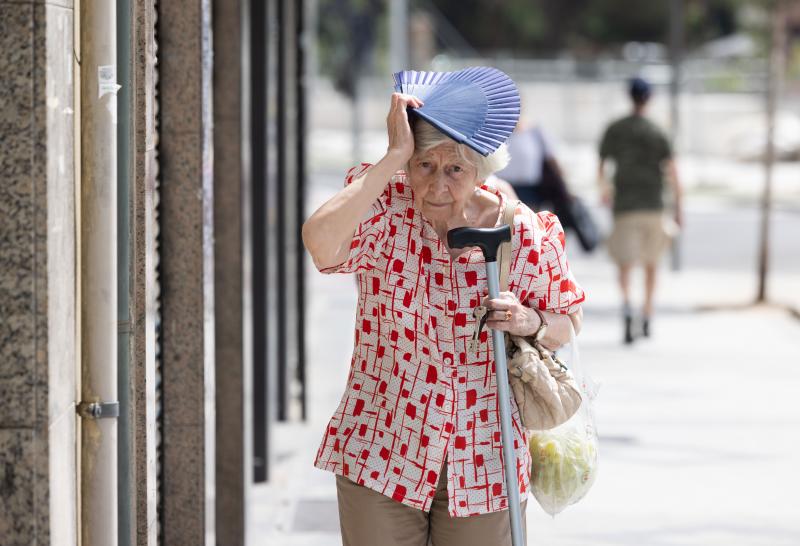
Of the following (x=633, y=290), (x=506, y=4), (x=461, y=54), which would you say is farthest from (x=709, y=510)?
(x=506, y=4)

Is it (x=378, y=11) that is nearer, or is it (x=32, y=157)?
(x=32, y=157)

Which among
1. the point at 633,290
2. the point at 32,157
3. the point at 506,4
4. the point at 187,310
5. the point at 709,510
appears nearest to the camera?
the point at 32,157

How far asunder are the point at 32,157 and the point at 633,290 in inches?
485

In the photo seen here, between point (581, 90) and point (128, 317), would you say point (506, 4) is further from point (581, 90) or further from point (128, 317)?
point (128, 317)

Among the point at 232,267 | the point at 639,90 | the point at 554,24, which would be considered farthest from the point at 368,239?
the point at 554,24

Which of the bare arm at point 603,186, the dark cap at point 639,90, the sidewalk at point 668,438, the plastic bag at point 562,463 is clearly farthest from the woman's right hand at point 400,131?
the bare arm at point 603,186

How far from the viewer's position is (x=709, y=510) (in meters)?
7.00

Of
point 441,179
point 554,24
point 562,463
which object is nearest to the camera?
point 441,179

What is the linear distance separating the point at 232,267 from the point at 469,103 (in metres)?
2.72

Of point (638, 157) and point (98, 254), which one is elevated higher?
point (638, 157)

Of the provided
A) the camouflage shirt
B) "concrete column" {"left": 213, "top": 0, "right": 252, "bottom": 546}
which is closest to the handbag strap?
"concrete column" {"left": 213, "top": 0, "right": 252, "bottom": 546}

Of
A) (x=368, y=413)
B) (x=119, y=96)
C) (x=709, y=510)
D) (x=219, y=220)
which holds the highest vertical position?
(x=119, y=96)

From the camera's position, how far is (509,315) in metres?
3.64

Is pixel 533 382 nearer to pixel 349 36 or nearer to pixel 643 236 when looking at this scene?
pixel 643 236
